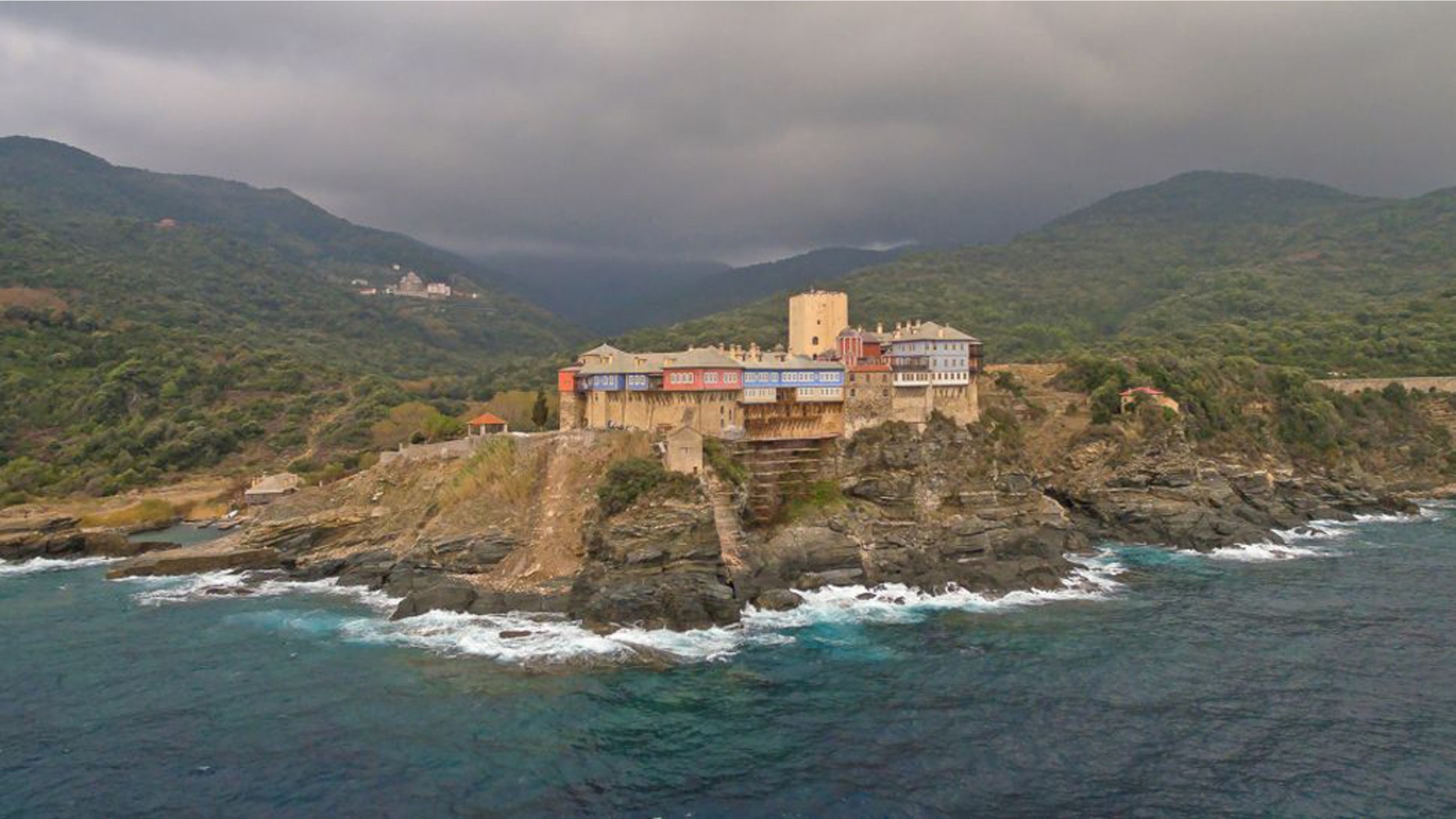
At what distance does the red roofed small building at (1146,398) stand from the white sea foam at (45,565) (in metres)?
83.2

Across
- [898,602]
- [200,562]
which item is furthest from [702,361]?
[200,562]

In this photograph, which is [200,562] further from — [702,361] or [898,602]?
[898,602]

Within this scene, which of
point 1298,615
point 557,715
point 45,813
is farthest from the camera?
point 1298,615

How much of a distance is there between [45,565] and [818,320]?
62.8m

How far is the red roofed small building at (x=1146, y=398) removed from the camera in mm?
71062

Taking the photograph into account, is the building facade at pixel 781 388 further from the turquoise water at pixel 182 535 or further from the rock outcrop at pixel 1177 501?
the turquoise water at pixel 182 535

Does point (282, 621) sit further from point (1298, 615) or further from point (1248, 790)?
point (1298, 615)

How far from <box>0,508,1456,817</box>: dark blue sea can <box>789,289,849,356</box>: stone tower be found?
27534 millimetres

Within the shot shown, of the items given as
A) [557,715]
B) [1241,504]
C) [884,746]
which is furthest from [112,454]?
[1241,504]

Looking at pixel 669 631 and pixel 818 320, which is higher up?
pixel 818 320

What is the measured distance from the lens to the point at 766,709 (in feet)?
107

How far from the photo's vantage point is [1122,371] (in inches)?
3066

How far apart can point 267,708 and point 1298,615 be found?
50.4 metres

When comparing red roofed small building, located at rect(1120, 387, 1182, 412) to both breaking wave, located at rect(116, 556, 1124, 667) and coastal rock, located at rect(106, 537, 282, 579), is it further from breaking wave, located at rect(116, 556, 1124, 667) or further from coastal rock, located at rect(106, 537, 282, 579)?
coastal rock, located at rect(106, 537, 282, 579)
